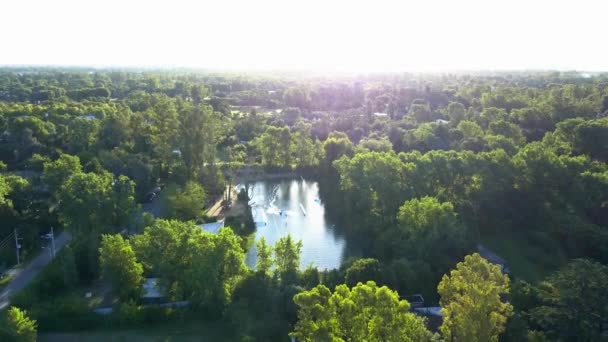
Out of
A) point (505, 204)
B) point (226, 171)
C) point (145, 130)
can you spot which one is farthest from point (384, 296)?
point (145, 130)

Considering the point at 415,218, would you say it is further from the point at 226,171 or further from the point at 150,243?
the point at 226,171

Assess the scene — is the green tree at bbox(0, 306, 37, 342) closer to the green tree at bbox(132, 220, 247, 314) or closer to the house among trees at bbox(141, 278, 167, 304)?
the house among trees at bbox(141, 278, 167, 304)

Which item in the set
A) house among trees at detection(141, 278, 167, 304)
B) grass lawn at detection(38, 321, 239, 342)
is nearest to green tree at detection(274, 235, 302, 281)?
grass lawn at detection(38, 321, 239, 342)

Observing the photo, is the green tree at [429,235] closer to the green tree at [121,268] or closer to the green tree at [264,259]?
the green tree at [264,259]

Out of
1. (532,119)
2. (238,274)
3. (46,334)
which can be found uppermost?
(532,119)

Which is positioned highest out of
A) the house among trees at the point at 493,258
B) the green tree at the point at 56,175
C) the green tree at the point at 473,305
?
the green tree at the point at 56,175

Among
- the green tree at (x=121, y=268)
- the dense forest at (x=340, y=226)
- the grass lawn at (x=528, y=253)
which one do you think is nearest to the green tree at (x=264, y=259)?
the dense forest at (x=340, y=226)
